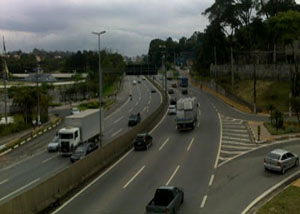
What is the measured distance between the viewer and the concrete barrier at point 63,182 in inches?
667

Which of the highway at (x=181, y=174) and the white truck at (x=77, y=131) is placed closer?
the highway at (x=181, y=174)

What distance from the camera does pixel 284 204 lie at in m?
18.7

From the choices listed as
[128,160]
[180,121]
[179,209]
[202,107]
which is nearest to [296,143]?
[180,121]

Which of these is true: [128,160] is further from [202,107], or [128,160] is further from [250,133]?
[202,107]

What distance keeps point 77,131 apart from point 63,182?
15.2 meters

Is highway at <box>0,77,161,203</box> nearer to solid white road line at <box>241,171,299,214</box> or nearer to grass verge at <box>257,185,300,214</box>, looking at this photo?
solid white road line at <box>241,171,299,214</box>

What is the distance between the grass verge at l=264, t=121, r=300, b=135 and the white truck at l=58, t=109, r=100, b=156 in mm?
19562

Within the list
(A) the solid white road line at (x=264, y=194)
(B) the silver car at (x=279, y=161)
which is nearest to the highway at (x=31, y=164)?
(A) the solid white road line at (x=264, y=194)

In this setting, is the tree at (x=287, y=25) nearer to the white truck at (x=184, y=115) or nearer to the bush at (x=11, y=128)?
the white truck at (x=184, y=115)

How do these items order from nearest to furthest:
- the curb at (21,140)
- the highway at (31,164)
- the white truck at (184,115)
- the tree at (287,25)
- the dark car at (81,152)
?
1. the highway at (31,164)
2. the dark car at (81,152)
3. the curb at (21,140)
4. the white truck at (184,115)
5. the tree at (287,25)

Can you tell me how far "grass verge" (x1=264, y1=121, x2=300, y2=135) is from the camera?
39.9 metres

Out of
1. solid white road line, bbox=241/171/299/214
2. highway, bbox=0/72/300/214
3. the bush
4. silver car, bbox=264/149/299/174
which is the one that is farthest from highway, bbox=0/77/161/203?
silver car, bbox=264/149/299/174

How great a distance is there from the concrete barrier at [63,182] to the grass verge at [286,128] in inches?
666

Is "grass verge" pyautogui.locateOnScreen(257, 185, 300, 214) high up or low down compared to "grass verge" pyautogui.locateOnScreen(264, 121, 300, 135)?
down
